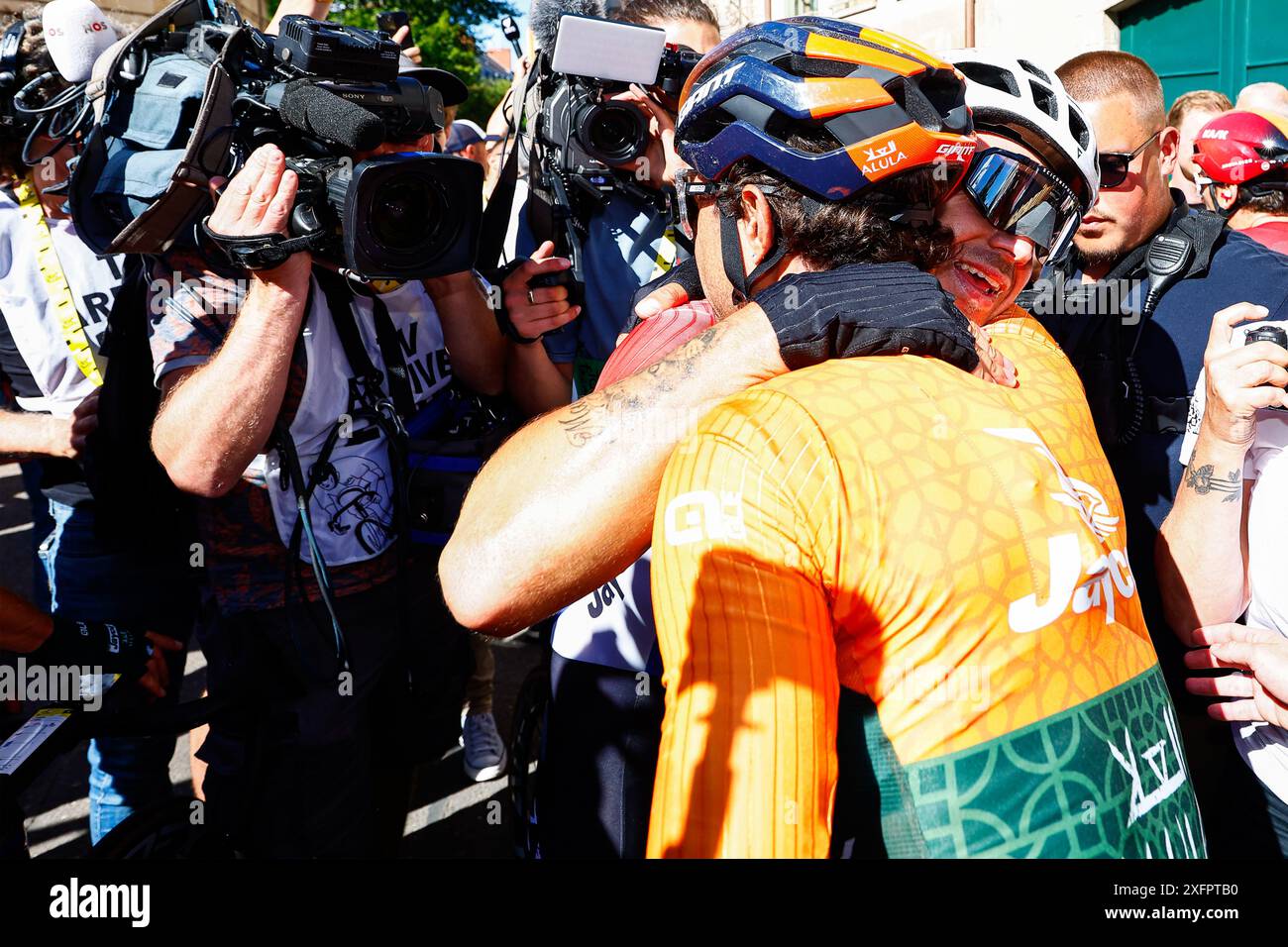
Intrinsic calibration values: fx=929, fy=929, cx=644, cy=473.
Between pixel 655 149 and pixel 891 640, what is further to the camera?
pixel 655 149

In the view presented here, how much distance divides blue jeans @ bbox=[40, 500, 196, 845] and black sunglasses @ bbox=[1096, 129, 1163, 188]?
310 cm

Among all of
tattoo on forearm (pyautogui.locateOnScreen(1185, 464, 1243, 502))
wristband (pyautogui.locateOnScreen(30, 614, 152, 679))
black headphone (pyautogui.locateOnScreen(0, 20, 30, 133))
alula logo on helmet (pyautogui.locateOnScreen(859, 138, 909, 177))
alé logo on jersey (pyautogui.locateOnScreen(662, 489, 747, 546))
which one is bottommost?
wristband (pyautogui.locateOnScreen(30, 614, 152, 679))

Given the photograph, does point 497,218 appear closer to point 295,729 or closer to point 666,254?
point 666,254

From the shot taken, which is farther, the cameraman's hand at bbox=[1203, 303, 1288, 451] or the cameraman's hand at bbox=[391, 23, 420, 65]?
the cameraman's hand at bbox=[391, 23, 420, 65]

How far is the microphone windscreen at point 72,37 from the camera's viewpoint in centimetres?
265

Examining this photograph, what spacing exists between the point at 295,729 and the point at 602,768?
30.7 inches

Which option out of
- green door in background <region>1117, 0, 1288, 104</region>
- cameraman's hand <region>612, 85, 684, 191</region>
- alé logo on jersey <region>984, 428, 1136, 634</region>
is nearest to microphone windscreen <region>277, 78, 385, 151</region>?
cameraman's hand <region>612, 85, 684, 191</region>

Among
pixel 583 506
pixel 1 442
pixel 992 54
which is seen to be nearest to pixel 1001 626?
pixel 583 506

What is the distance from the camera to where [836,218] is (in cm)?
142

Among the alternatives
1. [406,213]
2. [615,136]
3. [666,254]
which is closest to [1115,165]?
[666,254]

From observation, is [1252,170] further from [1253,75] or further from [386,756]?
[1253,75]

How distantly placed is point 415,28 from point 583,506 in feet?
80.0

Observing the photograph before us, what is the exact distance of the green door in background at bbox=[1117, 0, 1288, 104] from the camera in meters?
7.88

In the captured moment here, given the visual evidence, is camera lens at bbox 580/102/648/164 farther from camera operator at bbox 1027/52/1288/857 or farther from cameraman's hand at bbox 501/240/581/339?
camera operator at bbox 1027/52/1288/857
